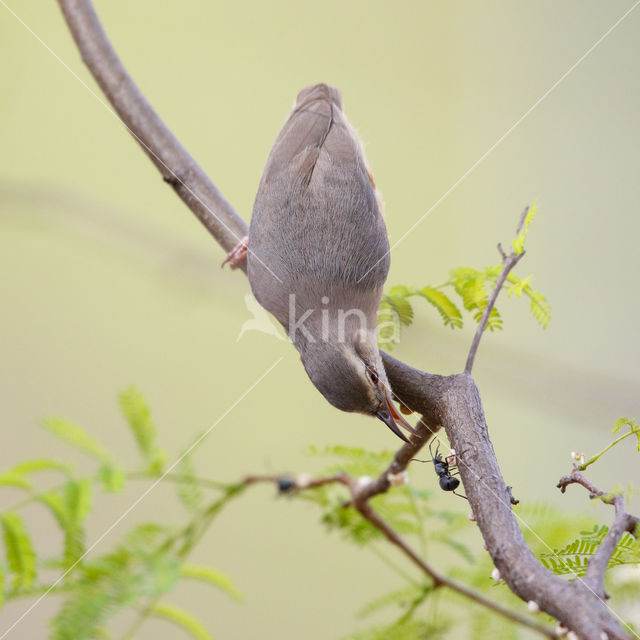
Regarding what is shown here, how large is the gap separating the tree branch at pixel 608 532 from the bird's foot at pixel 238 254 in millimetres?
963

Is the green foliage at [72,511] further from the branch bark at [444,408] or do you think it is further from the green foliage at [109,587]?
the branch bark at [444,408]

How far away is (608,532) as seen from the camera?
799 millimetres

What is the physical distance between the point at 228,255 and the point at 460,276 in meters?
0.53

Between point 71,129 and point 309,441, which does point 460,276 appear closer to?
point 309,441

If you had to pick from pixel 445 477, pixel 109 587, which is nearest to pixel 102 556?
pixel 109 587

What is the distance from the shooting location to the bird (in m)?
1.65

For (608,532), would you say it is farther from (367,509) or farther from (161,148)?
(161,148)

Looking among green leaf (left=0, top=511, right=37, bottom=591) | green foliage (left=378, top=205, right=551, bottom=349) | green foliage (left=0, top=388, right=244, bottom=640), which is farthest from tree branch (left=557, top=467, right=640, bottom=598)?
green leaf (left=0, top=511, right=37, bottom=591)

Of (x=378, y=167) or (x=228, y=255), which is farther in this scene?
(x=378, y=167)

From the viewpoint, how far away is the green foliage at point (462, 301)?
1.36 meters

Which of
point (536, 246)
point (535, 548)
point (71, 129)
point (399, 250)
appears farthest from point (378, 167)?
point (535, 548)

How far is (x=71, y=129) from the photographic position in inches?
147

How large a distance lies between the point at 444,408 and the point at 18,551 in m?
0.75

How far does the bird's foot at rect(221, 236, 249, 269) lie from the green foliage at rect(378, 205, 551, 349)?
35 centimetres
